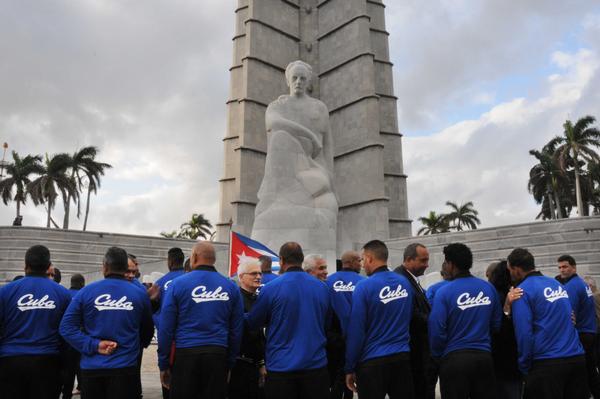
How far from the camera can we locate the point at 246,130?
29.0 metres

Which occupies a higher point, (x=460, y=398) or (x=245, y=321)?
(x=245, y=321)

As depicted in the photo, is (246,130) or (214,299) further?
(246,130)

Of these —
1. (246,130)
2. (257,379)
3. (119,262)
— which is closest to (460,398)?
(257,379)

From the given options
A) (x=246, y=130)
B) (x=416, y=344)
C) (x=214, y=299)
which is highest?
(x=246, y=130)

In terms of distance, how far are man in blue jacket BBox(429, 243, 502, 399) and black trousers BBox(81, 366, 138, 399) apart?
2.40m

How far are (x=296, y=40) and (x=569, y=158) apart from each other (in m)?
24.4

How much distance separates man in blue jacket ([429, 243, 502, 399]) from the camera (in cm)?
388

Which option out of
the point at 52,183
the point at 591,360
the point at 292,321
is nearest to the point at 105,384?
the point at 292,321

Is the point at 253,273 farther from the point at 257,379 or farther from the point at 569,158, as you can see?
the point at 569,158

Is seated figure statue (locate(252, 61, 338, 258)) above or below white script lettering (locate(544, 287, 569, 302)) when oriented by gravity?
above

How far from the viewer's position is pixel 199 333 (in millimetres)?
3852

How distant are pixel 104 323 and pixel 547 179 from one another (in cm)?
4596

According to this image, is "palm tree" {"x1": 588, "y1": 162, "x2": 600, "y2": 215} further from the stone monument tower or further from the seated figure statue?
the seated figure statue

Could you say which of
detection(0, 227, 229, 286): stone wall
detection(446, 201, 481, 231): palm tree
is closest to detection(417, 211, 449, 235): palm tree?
detection(446, 201, 481, 231): palm tree
